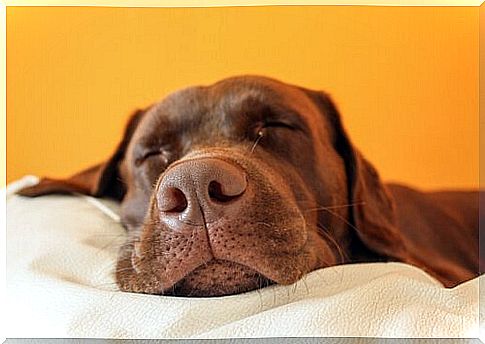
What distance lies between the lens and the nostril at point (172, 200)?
1.08 m

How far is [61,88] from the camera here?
1.33m

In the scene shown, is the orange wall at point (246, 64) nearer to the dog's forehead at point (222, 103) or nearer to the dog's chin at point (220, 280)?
the dog's forehead at point (222, 103)

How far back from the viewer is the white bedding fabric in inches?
42.2

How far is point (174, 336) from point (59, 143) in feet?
1.43

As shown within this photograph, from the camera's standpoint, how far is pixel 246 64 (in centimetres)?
134

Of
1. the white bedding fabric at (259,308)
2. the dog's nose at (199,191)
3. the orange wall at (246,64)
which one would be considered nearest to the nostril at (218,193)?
the dog's nose at (199,191)

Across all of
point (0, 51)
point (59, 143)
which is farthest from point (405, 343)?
point (0, 51)

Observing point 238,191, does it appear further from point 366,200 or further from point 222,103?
point 366,200

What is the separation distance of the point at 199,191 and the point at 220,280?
14 centimetres

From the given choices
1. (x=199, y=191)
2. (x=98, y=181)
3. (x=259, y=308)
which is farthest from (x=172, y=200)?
(x=98, y=181)

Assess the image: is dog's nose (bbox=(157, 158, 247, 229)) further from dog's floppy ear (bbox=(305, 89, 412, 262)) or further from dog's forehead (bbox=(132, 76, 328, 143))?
dog's floppy ear (bbox=(305, 89, 412, 262))

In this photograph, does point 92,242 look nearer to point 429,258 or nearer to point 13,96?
point 13,96

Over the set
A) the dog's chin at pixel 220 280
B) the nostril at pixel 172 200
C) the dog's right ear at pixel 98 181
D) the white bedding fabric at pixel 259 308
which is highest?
the nostril at pixel 172 200

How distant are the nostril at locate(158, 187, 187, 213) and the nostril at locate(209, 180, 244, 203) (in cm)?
4
